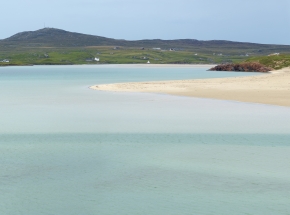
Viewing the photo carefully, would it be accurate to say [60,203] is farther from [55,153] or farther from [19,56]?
[19,56]

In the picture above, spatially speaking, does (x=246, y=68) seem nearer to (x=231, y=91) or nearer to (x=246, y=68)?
(x=246, y=68)

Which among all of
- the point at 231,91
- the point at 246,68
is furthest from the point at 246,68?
the point at 231,91

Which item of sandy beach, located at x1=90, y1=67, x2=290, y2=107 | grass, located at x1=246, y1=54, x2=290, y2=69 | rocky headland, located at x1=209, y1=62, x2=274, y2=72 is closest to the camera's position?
sandy beach, located at x1=90, y1=67, x2=290, y2=107

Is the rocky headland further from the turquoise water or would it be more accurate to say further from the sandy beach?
the turquoise water

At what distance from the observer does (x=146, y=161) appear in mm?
13258

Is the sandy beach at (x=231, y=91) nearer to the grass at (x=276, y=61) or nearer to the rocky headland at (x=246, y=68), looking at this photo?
the grass at (x=276, y=61)

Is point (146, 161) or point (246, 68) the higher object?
point (146, 161)

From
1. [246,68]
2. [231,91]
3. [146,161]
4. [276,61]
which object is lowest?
[246,68]

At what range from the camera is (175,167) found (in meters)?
12.5

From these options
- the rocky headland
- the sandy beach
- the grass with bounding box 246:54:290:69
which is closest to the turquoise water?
the sandy beach

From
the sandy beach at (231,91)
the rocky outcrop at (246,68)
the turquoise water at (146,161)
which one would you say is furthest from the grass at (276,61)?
the turquoise water at (146,161)

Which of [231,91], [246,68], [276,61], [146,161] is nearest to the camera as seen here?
[146,161]

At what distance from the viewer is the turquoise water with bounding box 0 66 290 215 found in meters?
9.84

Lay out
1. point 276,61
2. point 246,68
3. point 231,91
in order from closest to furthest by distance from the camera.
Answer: point 231,91 → point 276,61 → point 246,68
